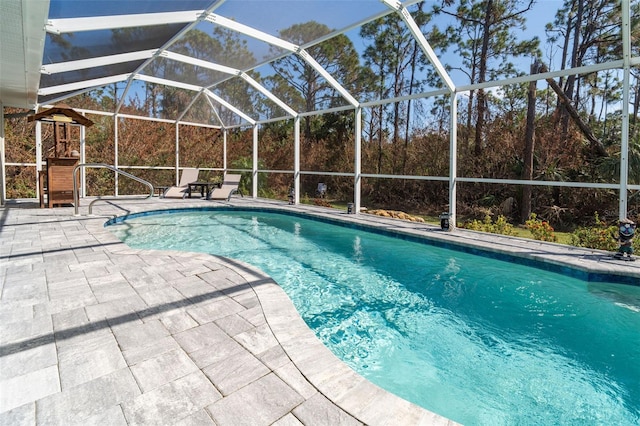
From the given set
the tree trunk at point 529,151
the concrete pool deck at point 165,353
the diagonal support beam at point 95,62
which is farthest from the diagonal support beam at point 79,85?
the tree trunk at point 529,151

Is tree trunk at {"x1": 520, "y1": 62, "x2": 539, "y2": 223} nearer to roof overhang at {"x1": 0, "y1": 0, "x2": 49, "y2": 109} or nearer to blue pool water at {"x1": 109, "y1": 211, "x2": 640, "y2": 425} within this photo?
blue pool water at {"x1": 109, "y1": 211, "x2": 640, "y2": 425}

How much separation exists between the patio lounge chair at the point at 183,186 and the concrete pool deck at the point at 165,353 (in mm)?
7218

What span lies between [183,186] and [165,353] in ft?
34.2

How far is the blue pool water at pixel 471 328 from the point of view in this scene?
2.21 meters

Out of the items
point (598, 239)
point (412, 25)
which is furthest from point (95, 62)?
point (598, 239)

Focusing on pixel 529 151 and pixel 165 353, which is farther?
pixel 529 151

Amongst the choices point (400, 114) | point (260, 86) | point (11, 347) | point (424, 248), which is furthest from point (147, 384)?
point (400, 114)

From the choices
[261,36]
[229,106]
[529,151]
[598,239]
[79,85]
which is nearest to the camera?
[598,239]

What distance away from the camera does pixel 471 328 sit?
318cm

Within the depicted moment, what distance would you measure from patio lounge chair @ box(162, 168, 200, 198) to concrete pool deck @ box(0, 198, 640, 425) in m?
7.22

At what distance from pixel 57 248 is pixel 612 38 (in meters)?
14.8

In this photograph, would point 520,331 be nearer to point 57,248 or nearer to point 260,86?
point 57,248

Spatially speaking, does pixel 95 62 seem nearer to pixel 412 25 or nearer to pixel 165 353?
pixel 412 25

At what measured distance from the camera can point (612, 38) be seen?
415 inches
